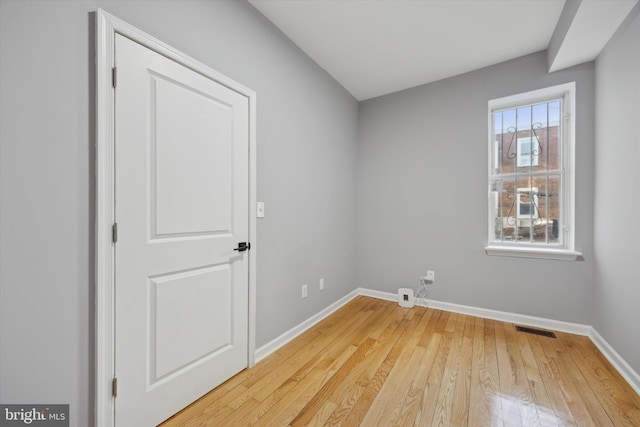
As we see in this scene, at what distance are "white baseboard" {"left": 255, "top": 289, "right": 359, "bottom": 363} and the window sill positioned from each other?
176cm

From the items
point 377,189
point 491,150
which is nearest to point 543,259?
point 491,150

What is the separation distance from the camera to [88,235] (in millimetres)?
1175

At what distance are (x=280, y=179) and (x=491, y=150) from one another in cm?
235

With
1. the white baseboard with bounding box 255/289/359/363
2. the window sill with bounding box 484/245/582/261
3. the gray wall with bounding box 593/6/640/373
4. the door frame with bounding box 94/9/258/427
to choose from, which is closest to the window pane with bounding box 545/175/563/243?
the window sill with bounding box 484/245/582/261

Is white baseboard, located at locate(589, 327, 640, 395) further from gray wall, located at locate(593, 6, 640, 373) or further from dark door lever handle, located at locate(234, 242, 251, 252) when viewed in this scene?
dark door lever handle, located at locate(234, 242, 251, 252)

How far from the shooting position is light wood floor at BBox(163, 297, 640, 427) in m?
1.46

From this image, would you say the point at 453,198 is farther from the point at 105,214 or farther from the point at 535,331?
the point at 105,214

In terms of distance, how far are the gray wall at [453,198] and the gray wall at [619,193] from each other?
16 cm

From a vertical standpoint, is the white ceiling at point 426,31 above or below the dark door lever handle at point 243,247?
above

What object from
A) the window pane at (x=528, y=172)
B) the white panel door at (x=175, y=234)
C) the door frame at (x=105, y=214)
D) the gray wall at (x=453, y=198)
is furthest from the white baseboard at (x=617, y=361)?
the door frame at (x=105, y=214)

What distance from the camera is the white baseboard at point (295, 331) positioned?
2.10 metres

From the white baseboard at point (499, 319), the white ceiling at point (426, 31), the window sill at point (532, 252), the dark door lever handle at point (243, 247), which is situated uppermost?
the white ceiling at point (426, 31)

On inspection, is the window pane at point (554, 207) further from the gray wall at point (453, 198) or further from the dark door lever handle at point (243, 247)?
the dark door lever handle at point (243, 247)

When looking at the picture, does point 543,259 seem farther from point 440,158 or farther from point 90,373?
point 90,373
